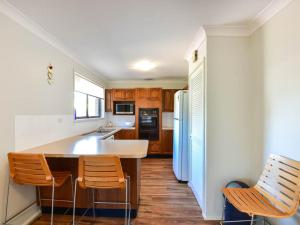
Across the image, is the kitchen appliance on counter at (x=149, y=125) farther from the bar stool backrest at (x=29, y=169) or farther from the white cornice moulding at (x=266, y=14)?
the bar stool backrest at (x=29, y=169)

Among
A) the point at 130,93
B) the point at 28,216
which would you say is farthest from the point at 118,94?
the point at 28,216

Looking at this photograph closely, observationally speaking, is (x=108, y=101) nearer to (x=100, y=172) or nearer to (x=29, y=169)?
(x=29, y=169)

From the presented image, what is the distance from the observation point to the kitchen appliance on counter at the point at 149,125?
5.68 meters

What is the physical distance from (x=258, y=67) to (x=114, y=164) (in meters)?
1.92

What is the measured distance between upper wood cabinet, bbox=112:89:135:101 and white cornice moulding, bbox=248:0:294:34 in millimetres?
3944

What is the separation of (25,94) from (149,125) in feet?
12.4

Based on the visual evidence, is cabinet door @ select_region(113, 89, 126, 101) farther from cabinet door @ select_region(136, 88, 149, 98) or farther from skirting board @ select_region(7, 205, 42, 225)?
skirting board @ select_region(7, 205, 42, 225)

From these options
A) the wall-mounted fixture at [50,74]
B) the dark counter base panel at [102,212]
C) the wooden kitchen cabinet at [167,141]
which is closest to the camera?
the dark counter base panel at [102,212]

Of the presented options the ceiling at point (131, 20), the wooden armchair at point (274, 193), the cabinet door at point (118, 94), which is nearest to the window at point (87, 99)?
the cabinet door at point (118, 94)

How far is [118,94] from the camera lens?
5.86m

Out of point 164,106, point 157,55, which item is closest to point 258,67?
point 157,55

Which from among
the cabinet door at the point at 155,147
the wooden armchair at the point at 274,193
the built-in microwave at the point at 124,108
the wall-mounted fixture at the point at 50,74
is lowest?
the cabinet door at the point at 155,147

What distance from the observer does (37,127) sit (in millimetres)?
2494

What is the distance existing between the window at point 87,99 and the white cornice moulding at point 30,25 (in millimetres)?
879
